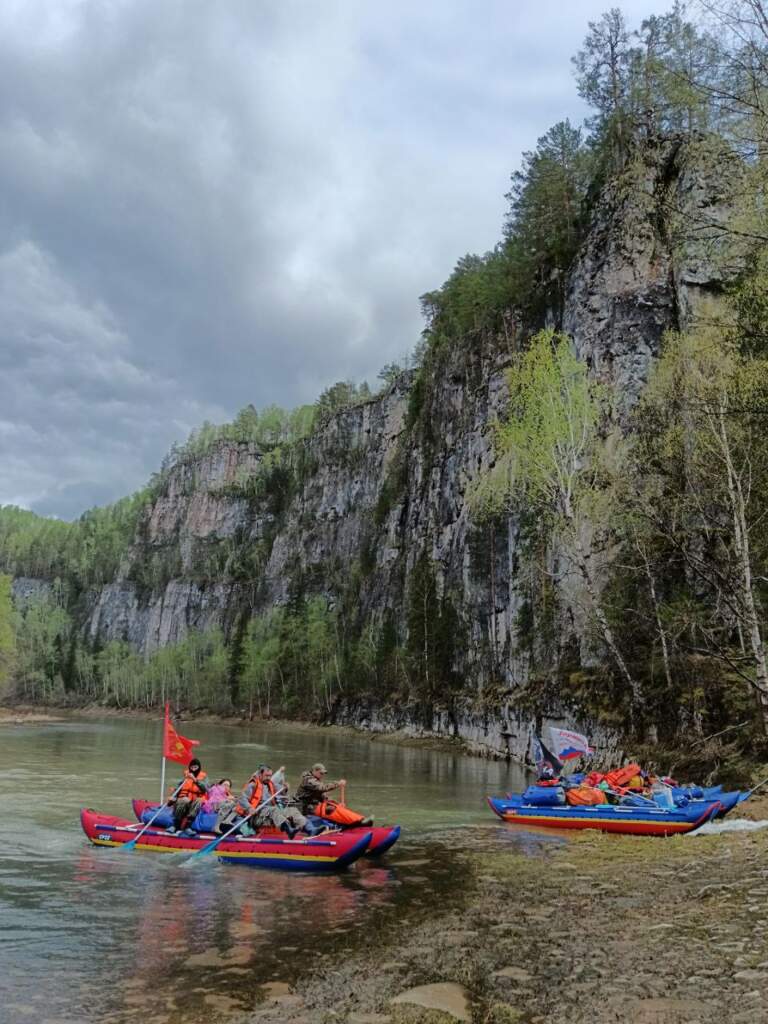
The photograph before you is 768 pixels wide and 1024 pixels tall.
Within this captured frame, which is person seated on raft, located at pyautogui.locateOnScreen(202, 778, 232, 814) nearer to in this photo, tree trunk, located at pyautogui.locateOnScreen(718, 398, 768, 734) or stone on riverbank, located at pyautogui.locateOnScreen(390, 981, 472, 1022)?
stone on riverbank, located at pyautogui.locateOnScreen(390, 981, 472, 1022)

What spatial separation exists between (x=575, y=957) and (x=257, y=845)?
7.73m

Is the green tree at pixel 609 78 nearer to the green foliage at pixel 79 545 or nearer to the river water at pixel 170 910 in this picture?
the river water at pixel 170 910

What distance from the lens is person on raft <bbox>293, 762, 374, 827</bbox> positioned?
14148 millimetres

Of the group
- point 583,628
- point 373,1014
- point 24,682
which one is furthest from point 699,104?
point 24,682

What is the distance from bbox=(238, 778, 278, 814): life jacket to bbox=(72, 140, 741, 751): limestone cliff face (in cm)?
1200

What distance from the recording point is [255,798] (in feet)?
48.2

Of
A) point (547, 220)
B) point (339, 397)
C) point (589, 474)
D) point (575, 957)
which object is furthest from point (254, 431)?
point (575, 957)

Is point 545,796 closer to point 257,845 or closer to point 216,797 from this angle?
point 257,845

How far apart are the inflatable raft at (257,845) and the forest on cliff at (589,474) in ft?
24.5

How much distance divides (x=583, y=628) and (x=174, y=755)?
60.6 feet

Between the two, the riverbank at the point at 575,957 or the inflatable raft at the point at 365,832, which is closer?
the riverbank at the point at 575,957

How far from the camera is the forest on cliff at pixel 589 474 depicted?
1653 centimetres

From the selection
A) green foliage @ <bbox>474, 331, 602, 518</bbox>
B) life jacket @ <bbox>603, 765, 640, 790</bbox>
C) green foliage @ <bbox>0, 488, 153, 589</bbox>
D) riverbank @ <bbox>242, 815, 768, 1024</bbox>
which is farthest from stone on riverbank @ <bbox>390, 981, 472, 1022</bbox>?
green foliage @ <bbox>0, 488, 153, 589</bbox>

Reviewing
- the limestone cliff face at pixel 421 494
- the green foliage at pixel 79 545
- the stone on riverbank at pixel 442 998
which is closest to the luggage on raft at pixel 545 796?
the stone on riverbank at pixel 442 998
